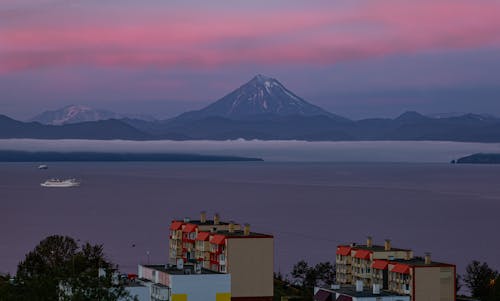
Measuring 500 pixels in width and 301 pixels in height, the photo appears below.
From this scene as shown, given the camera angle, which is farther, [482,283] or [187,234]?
[187,234]

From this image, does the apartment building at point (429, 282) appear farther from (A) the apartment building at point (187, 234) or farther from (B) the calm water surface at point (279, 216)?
(B) the calm water surface at point (279, 216)

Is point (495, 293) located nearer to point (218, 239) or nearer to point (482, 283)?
point (482, 283)

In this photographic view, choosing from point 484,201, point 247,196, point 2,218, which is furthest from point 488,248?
point 247,196

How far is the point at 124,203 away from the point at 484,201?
50.1m

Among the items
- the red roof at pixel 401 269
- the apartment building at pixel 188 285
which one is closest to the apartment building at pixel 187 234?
the red roof at pixel 401 269

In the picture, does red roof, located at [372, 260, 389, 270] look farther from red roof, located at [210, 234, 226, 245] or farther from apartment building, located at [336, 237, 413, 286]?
red roof, located at [210, 234, 226, 245]

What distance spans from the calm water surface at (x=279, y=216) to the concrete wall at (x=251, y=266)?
77.2 feet

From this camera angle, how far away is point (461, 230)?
106 metres

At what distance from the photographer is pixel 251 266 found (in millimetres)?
48250

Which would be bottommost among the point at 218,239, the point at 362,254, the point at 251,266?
the point at 251,266

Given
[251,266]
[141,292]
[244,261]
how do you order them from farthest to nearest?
[244,261] < [251,266] < [141,292]

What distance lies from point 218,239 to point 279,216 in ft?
239

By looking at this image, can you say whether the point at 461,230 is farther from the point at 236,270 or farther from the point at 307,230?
the point at 236,270

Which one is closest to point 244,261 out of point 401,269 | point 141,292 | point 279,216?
point 401,269
